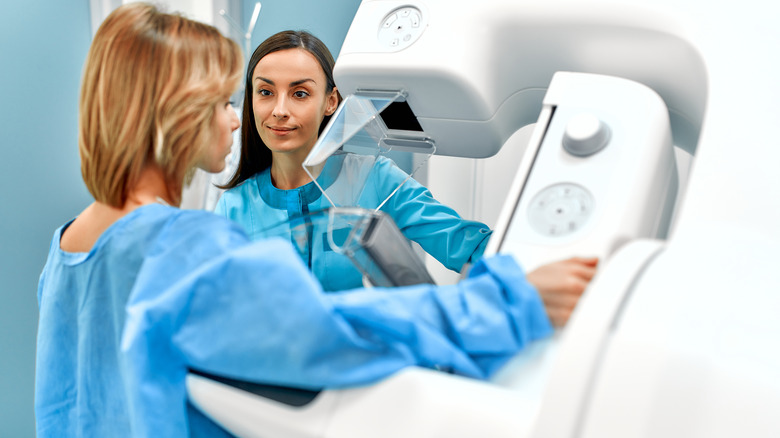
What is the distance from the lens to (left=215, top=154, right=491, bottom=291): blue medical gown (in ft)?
3.16

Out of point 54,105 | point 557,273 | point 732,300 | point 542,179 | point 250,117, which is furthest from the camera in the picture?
point 54,105

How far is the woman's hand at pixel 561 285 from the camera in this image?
56 centimetres

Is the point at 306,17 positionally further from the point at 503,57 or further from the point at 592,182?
the point at 592,182

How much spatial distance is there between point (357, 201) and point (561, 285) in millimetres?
527

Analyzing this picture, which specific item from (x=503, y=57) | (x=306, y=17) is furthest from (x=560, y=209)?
(x=306, y=17)

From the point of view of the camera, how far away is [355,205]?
1.03 m

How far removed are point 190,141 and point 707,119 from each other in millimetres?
589

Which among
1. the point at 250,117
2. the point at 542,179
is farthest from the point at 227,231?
the point at 250,117

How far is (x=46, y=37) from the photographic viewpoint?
1411mm

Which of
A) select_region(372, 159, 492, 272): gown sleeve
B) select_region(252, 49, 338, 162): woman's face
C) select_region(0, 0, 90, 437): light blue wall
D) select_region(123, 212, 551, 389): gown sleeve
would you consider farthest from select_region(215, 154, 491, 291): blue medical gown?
select_region(0, 0, 90, 437): light blue wall

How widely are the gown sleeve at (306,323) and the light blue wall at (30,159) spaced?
1080mm

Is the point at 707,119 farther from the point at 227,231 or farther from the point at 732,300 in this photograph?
the point at 227,231

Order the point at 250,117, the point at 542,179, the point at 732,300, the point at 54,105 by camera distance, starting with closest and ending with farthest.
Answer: the point at 732,300 < the point at 542,179 < the point at 250,117 < the point at 54,105

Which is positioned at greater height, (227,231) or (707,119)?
(707,119)
